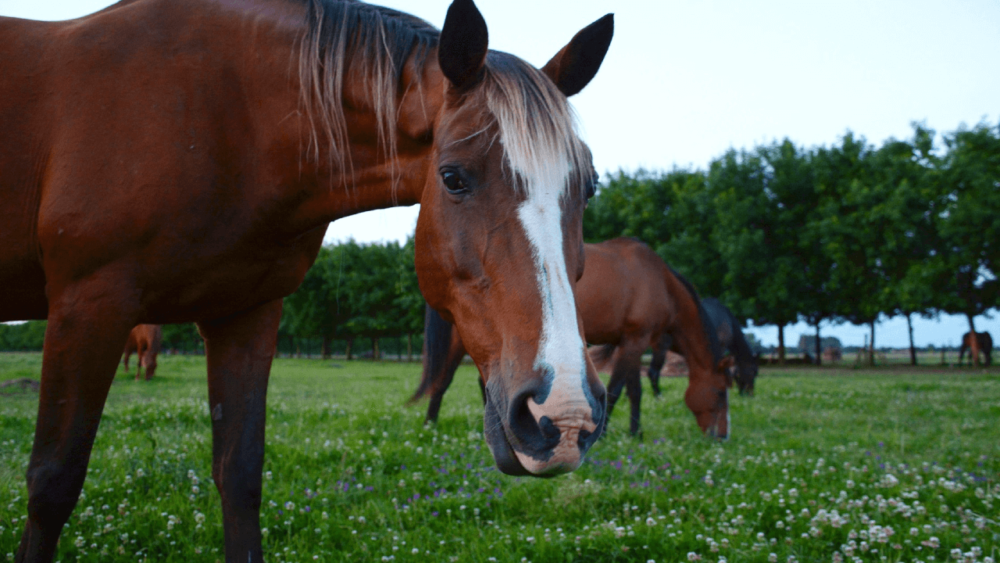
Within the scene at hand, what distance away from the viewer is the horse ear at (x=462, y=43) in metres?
1.95

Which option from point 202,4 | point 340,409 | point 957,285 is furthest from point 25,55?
point 957,285

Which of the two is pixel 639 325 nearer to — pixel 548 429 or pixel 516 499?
pixel 516 499

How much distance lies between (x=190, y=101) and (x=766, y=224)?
36.8m

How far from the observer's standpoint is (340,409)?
8.57 metres

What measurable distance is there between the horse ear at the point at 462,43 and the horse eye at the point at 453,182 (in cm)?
35

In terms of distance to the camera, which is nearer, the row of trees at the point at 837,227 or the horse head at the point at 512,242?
the horse head at the point at 512,242

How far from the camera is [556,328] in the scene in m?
1.71

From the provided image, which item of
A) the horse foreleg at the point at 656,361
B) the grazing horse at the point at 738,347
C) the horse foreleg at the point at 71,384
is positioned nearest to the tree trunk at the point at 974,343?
the grazing horse at the point at 738,347

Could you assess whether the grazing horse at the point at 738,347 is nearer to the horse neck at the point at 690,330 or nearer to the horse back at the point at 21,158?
the horse neck at the point at 690,330

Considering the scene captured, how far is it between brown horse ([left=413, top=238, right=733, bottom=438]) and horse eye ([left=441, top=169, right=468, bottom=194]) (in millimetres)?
5393

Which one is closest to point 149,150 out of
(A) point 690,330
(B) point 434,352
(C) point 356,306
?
(B) point 434,352

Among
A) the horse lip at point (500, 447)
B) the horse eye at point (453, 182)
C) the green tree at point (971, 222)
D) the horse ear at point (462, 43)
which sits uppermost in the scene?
the green tree at point (971, 222)

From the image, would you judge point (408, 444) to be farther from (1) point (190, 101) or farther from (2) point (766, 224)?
(2) point (766, 224)

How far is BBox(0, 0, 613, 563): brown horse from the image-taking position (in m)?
1.88
